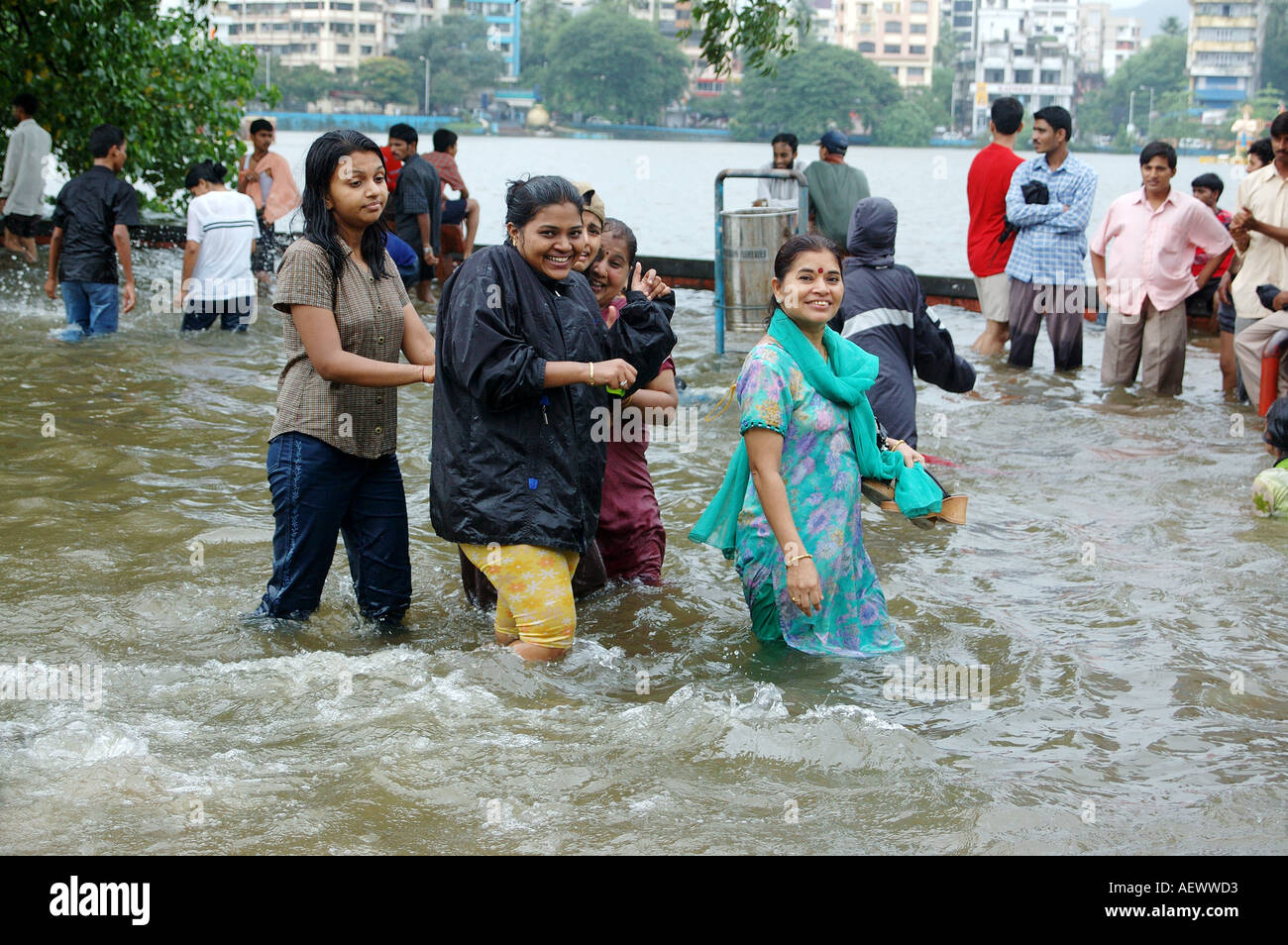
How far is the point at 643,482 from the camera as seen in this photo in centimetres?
558

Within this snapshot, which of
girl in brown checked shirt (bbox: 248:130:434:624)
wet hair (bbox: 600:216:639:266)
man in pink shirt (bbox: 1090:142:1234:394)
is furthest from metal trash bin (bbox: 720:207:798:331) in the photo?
girl in brown checked shirt (bbox: 248:130:434:624)

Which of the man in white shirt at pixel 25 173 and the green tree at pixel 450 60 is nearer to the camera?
the man in white shirt at pixel 25 173

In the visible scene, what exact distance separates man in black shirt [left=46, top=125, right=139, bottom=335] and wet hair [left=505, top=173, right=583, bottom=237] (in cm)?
668

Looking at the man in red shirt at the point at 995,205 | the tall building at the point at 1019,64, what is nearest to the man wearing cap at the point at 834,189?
the man in red shirt at the point at 995,205

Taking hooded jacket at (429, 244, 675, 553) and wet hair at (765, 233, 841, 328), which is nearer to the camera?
hooded jacket at (429, 244, 675, 553)

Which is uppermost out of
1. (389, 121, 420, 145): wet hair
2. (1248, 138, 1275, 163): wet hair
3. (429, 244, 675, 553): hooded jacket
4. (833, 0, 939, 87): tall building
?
(833, 0, 939, 87): tall building

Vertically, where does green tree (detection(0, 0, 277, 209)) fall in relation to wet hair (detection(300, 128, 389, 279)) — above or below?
above

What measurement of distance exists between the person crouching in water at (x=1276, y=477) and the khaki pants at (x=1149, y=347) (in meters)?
3.20

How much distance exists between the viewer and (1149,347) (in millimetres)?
10641

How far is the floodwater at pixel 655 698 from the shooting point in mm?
3801

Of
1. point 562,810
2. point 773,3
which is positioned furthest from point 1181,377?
point 562,810

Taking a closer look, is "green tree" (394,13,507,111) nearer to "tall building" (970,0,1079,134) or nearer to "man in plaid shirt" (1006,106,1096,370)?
"tall building" (970,0,1079,134)

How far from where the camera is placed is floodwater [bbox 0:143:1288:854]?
3.80m

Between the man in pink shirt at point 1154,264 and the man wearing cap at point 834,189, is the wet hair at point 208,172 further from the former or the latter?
the man in pink shirt at point 1154,264
